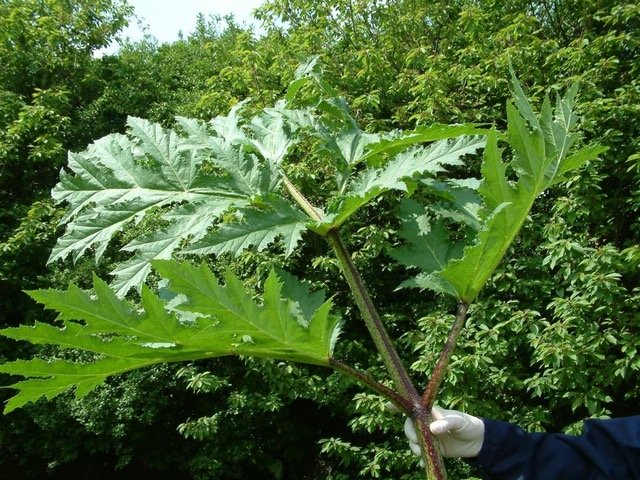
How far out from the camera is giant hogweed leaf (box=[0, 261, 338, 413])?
96 centimetres

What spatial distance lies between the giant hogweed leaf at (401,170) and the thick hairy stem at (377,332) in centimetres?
6

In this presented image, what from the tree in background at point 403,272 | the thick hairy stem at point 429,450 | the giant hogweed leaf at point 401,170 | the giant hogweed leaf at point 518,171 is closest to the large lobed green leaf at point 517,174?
the giant hogweed leaf at point 518,171

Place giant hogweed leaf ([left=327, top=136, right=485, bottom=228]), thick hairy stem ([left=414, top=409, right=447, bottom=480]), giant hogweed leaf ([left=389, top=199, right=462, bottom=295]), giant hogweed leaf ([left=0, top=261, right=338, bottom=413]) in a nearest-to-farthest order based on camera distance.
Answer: giant hogweed leaf ([left=0, top=261, right=338, bottom=413]) < thick hairy stem ([left=414, top=409, right=447, bottom=480]) < giant hogweed leaf ([left=327, top=136, right=485, bottom=228]) < giant hogweed leaf ([left=389, top=199, right=462, bottom=295])

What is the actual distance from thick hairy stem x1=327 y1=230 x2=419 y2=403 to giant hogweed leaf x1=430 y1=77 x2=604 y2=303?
156 mm

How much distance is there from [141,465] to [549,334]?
5.91 meters

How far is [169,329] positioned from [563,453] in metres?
1.05

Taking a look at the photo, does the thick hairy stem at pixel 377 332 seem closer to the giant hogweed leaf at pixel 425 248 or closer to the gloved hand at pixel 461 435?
the giant hogweed leaf at pixel 425 248

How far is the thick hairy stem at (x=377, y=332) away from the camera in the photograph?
1139 millimetres

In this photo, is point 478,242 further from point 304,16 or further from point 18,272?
point 18,272

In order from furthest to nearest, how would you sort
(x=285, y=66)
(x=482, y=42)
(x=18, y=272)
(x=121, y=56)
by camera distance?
1. (x=121, y=56)
2. (x=18, y=272)
3. (x=285, y=66)
4. (x=482, y=42)

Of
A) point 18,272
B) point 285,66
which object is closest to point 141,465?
point 18,272

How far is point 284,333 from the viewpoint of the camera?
1.03m

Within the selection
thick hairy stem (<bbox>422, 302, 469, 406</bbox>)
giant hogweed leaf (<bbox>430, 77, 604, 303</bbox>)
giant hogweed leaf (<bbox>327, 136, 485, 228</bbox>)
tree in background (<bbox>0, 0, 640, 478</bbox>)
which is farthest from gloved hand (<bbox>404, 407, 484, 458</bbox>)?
tree in background (<bbox>0, 0, 640, 478</bbox>)

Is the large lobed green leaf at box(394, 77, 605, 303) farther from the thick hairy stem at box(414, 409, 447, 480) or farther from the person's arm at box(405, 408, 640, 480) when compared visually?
the person's arm at box(405, 408, 640, 480)
